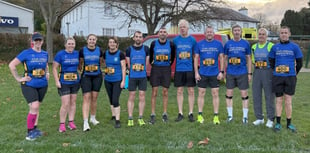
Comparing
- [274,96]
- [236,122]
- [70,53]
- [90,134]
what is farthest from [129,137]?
[274,96]

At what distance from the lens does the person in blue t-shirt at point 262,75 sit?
589 cm

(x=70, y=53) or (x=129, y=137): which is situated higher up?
(x=70, y=53)

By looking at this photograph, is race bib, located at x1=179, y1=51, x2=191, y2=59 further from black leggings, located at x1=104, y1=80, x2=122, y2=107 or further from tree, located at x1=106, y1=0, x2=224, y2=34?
tree, located at x1=106, y1=0, x2=224, y2=34

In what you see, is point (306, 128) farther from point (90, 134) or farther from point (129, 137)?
point (90, 134)

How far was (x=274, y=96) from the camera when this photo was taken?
6043 millimetres

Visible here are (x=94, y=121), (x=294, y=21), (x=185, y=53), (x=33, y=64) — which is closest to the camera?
(x=33, y=64)

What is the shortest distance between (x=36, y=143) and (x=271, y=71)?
4.60 meters

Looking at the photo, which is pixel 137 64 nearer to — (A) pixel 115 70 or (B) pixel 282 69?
(A) pixel 115 70

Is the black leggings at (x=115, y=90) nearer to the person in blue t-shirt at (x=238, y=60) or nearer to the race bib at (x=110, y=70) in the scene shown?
the race bib at (x=110, y=70)

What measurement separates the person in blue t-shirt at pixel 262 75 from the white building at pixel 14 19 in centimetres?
2705

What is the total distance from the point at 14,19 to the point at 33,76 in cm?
2737

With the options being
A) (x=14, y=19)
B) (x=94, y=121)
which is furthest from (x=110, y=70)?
(x=14, y=19)

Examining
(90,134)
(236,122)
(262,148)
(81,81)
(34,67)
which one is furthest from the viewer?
(236,122)

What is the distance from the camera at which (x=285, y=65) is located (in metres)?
5.51
